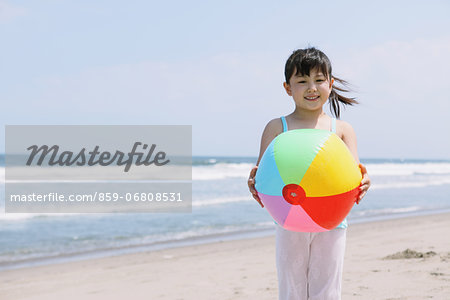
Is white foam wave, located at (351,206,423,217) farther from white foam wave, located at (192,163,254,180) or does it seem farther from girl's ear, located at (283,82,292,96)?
white foam wave, located at (192,163,254,180)

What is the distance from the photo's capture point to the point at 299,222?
2.44 meters

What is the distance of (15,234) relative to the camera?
28.6 feet

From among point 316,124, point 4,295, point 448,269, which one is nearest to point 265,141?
point 316,124

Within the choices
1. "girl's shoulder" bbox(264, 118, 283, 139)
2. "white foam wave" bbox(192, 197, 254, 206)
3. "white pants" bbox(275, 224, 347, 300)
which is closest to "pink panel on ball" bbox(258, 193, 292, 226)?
"white pants" bbox(275, 224, 347, 300)

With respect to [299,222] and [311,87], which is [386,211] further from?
[299,222]

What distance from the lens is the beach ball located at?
7.68ft

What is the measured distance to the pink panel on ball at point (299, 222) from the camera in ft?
7.83

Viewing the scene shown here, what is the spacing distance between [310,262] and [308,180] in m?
0.60

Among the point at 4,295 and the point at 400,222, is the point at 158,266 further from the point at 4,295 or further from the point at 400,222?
the point at 400,222

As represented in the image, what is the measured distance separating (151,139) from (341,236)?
37472 mm

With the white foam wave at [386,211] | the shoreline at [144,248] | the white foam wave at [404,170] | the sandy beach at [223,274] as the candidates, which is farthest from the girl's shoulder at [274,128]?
the white foam wave at [404,170]

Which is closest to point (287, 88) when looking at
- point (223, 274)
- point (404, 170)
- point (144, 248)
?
point (223, 274)

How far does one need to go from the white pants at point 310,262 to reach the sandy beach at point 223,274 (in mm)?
1949

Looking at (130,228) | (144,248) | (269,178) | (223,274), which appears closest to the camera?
(269,178)
